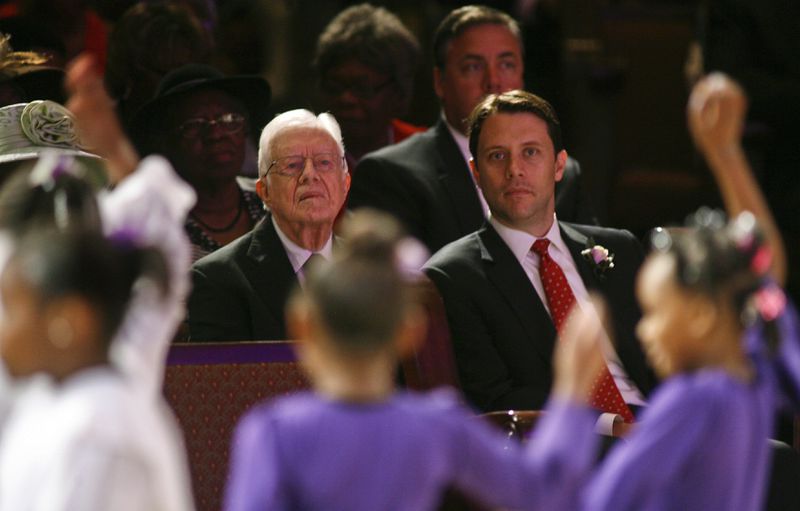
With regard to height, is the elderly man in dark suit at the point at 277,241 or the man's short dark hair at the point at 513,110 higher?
the man's short dark hair at the point at 513,110

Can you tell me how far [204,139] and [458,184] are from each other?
0.77 metres

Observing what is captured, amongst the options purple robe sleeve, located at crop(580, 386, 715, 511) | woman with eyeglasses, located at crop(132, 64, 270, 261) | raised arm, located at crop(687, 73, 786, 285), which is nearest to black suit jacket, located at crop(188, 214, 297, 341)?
woman with eyeglasses, located at crop(132, 64, 270, 261)

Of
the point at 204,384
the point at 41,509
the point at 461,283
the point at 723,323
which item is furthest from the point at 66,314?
the point at 461,283

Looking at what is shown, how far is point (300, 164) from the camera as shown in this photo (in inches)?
173

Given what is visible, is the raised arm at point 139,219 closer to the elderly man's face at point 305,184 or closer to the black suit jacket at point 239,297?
the black suit jacket at point 239,297

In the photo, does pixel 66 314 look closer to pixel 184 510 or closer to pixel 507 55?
pixel 184 510

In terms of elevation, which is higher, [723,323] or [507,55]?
[507,55]

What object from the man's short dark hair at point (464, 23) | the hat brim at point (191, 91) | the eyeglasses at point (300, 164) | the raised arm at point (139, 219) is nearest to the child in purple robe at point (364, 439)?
the raised arm at point (139, 219)

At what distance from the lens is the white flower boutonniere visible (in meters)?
4.25

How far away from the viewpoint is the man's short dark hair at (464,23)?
5562mm

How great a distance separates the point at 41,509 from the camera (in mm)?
2266

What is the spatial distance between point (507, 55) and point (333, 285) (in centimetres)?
328

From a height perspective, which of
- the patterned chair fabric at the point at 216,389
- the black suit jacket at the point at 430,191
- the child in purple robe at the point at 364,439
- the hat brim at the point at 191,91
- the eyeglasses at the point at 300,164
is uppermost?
the hat brim at the point at 191,91

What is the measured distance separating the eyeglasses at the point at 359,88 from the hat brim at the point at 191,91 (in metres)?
0.51
